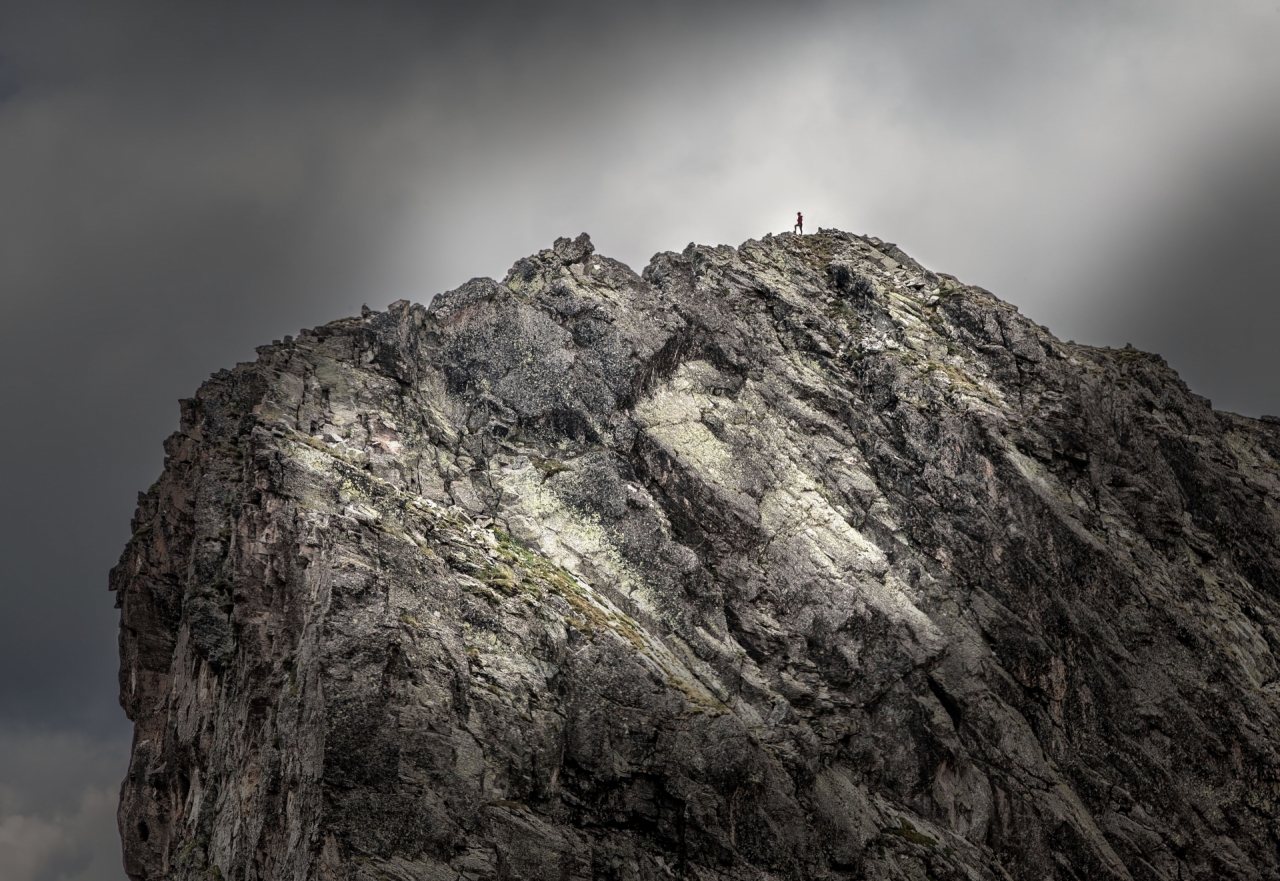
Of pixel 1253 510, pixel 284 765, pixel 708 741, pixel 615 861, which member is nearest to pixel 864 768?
pixel 708 741

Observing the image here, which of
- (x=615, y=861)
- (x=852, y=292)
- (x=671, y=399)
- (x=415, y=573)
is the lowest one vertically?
(x=615, y=861)

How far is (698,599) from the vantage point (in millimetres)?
64000

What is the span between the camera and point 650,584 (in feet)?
209

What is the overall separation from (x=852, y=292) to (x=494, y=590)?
44.3 metres

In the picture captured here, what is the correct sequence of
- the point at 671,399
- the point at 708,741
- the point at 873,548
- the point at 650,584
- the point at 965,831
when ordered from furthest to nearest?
1. the point at 671,399
2. the point at 873,548
3. the point at 650,584
4. the point at 965,831
5. the point at 708,741

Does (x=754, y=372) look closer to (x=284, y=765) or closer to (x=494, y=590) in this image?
(x=494, y=590)

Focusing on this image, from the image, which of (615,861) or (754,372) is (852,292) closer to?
(754,372)

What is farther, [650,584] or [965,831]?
[650,584]

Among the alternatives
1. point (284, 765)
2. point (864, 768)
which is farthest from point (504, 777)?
point (864, 768)

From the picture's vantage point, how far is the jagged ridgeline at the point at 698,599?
164 ft

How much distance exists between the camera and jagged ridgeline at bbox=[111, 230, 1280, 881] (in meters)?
50.1

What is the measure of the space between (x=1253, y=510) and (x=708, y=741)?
4794cm

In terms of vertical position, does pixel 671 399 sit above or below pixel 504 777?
above

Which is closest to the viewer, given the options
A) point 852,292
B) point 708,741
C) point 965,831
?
point 708,741
